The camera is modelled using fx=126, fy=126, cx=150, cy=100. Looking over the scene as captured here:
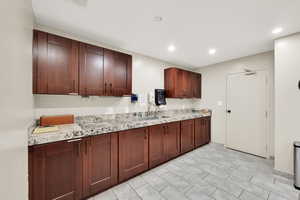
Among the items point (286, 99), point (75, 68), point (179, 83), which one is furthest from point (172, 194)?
point (179, 83)

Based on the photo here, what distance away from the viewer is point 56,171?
1434 mm

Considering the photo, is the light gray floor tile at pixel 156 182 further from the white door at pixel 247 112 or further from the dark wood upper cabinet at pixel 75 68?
the white door at pixel 247 112

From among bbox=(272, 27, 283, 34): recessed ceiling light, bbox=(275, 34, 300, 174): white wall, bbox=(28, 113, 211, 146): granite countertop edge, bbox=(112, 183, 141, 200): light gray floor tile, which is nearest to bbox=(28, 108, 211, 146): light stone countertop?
bbox=(28, 113, 211, 146): granite countertop edge

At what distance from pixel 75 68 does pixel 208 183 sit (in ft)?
8.91

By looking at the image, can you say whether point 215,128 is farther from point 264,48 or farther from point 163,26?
point 163,26

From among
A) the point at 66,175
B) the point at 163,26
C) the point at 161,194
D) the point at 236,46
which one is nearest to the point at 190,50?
the point at 236,46

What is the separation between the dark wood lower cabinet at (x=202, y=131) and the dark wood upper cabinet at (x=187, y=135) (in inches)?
8.5

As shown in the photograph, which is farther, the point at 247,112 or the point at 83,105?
the point at 247,112

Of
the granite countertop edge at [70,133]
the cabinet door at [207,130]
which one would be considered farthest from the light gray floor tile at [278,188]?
the granite countertop edge at [70,133]

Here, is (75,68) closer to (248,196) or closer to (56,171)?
(56,171)

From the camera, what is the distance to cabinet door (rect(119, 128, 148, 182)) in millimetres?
1952

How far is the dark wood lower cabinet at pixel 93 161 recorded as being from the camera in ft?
4.44

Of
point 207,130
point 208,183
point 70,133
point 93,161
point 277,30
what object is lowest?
point 208,183

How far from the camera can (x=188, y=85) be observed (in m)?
3.72
